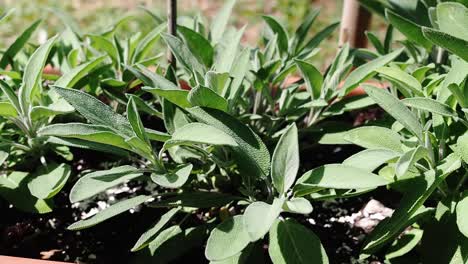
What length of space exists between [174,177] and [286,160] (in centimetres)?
18

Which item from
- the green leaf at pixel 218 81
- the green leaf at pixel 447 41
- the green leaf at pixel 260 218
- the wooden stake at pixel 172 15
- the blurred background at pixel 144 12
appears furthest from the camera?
the blurred background at pixel 144 12

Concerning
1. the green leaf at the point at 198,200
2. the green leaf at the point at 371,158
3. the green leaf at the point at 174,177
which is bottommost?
the green leaf at the point at 198,200

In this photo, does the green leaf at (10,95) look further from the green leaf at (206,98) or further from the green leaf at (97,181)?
the green leaf at (206,98)

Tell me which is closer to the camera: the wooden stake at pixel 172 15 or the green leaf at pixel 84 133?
the green leaf at pixel 84 133

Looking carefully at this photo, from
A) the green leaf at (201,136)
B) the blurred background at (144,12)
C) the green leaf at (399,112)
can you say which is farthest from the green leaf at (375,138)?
the blurred background at (144,12)

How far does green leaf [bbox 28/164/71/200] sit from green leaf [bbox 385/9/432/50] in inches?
25.9

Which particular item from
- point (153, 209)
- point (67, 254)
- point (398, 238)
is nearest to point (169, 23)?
point (153, 209)

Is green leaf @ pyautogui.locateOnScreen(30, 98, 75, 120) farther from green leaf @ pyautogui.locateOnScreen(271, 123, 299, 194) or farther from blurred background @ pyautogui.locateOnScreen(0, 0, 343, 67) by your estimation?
blurred background @ pyautogui.locateOnScreen(0, 0, 343, 67)

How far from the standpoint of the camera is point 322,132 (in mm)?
1386

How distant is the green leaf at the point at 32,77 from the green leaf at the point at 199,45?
9.8 inches

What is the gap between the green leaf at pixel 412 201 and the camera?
1024 millimetres

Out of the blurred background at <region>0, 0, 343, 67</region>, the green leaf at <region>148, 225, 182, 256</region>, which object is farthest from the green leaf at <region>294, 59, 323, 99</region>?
the blurred background at <region>0, 0, 343, 67</region>

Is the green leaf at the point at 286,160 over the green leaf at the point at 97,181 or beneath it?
over

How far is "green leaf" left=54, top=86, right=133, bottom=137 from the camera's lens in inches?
42.9
